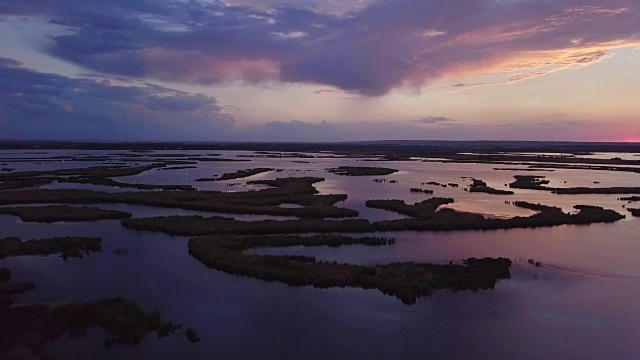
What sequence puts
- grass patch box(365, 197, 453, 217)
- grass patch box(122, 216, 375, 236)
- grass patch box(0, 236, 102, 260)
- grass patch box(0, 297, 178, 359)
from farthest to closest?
1. grass patch box(365, 197, 453, 217)
2. grass patch box(122, 216, 375, 236)
3. grass patch box(0, 236, 102, 260)
4. grass patch box(0, 297, 178, 359)

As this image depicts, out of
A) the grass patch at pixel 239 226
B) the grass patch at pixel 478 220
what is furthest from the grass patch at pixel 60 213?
the grass patch at pixel 478 220

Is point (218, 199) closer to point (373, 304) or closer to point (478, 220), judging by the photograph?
point (478, 220)

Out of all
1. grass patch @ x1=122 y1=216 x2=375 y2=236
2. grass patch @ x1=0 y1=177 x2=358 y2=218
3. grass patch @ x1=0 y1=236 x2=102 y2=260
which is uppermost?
grass patch @ x1=0 y1=177 x2=358 y2=218

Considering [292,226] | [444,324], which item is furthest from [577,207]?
[444,324]

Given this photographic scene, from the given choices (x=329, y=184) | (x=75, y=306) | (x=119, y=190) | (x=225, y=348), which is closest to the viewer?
(x=225, y=348)

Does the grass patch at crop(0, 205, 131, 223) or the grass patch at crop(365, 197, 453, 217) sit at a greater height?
the grass patch at crop(365, 197, 453, 217)

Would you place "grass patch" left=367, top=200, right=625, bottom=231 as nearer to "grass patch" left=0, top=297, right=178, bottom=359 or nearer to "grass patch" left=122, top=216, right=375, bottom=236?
"grass patch" left=122, top=216, right=375, bottom=236

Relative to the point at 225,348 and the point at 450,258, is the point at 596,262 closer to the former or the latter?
the point at 450,258

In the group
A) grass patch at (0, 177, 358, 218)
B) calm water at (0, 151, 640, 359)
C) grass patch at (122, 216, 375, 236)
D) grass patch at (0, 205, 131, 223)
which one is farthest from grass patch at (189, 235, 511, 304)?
grass patch at (0, 205, 131, 223)
